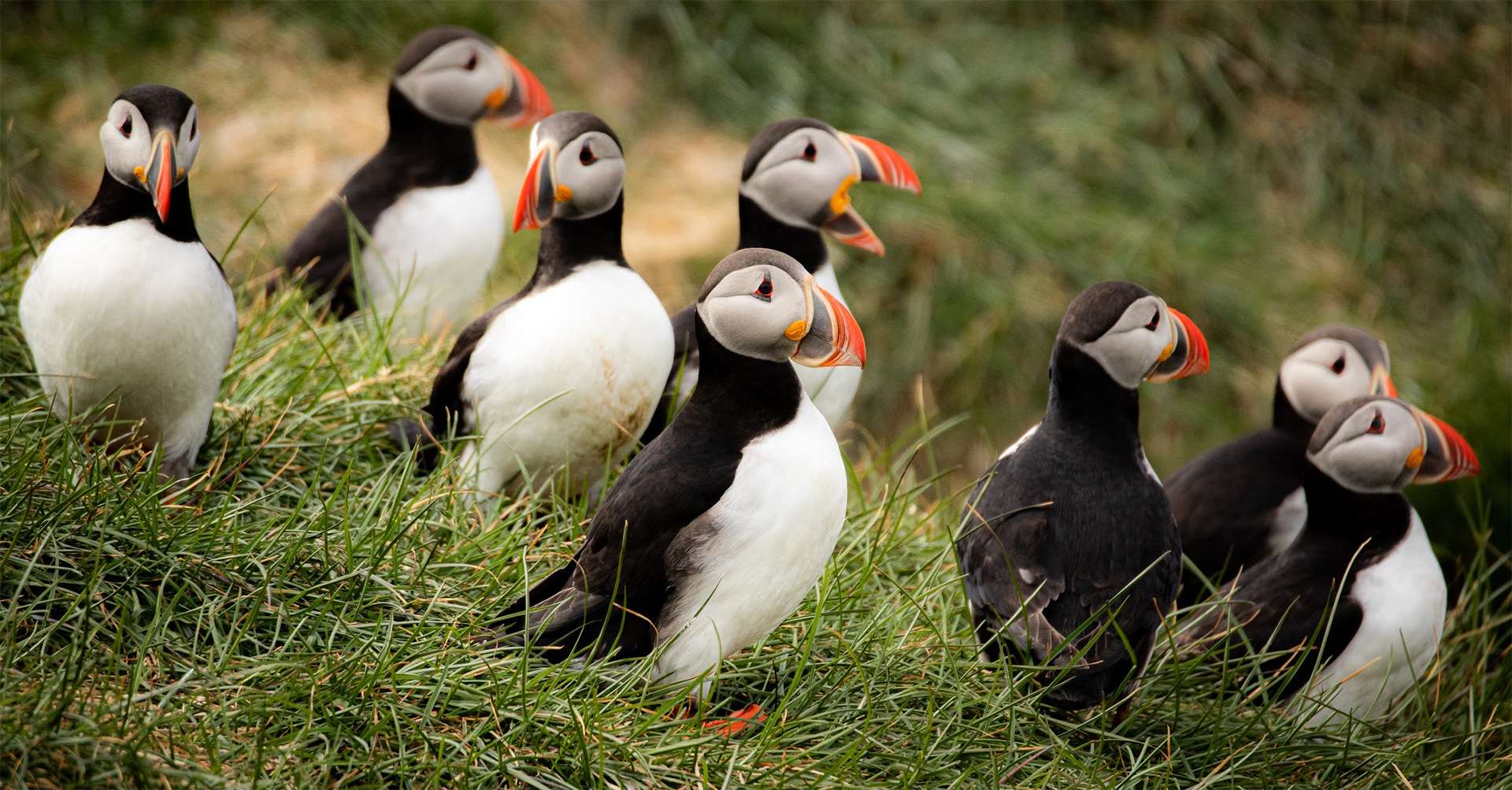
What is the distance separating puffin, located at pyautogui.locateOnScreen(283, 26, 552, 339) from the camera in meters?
5.04

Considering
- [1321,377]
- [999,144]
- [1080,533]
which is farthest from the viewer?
[999,144]

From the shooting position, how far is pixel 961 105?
28.6 feet

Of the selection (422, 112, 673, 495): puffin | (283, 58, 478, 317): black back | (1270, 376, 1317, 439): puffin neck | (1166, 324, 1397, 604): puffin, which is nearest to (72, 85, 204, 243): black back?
(422, 112, 673, 495): puffin

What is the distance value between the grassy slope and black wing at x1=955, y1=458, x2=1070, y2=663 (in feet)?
0.41

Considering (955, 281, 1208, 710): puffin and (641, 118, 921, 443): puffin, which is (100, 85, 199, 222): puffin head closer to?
(641, 118, 921, 443): puffin

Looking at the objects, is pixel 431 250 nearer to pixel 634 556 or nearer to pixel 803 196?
pixel 803 196

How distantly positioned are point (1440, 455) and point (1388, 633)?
0.56 m

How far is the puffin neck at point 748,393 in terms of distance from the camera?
3146mm

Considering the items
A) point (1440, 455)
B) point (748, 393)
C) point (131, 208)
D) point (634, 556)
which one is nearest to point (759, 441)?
point (748, 393)

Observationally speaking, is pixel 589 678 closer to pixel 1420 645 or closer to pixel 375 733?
pixel 375 733

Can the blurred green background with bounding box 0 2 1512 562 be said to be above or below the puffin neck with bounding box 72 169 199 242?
below

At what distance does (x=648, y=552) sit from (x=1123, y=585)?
1.18 metres

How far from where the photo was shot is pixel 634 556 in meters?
3.09

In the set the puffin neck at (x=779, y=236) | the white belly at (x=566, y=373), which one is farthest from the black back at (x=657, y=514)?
the puffin neck at (x=779, y=236)
